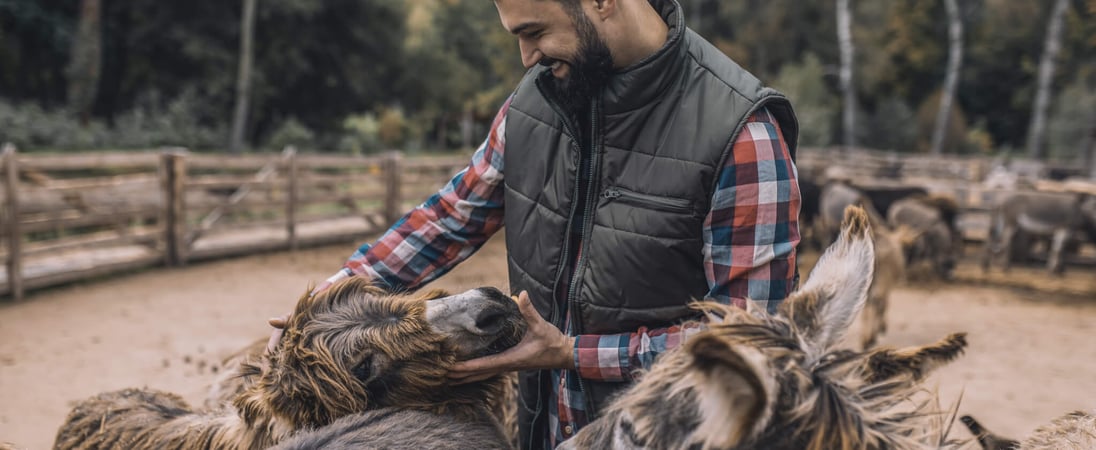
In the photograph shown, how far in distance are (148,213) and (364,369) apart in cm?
829

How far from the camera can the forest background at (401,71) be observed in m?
18.1

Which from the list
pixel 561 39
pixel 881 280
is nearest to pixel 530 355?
pixel 561 39

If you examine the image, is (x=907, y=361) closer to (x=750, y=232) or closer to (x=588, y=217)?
(x=750, y=232)

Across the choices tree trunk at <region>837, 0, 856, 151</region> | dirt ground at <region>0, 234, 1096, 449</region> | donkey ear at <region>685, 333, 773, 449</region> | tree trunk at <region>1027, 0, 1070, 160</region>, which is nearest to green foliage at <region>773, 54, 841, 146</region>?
tree trunk at <region>837, 0, 856, 151</region>

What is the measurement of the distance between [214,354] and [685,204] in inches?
211

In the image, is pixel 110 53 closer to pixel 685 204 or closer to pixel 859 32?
pixel 685 204

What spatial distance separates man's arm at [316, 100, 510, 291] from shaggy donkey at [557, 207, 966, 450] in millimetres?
845

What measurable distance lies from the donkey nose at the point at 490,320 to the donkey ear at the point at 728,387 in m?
0.72

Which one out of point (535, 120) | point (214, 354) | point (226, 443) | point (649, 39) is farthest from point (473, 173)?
point (214, 354)

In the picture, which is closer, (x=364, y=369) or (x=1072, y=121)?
(x=364, y=369)

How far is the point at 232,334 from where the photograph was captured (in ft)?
21.2

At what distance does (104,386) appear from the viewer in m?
5.02

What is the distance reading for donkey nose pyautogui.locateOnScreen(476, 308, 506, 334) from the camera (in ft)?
5.22

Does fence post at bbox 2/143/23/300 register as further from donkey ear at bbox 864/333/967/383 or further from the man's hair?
donkey ear at bbox 864/333/967/383
